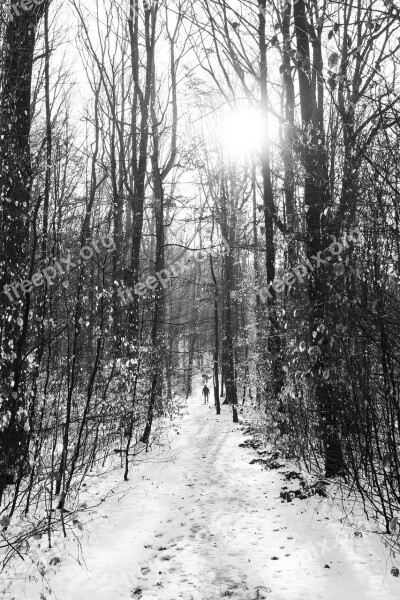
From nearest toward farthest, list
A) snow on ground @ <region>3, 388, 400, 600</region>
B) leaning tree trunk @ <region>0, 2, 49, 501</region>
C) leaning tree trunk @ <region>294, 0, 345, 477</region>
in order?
snow on ground @ <region>3, 388, 400, 600</region> → leaning tree trunk @ <region>0, 2, 49, 501</region> → leaning tree trunk @ <region>294, 0, 345, 477</region>

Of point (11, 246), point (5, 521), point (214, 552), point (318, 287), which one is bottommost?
point (214, 552)

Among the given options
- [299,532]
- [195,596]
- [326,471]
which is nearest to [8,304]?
[195,596]

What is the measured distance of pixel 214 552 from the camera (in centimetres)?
484

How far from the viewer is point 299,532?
17.1 ft

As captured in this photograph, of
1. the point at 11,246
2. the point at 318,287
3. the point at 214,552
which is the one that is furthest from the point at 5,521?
the point at 318,287

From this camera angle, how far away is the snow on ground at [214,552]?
3938 mm

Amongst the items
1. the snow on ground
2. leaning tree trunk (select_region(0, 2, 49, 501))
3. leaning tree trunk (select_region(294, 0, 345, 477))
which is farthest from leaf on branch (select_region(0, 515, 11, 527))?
leaning tree trunk (select_region(294, 0, 345, 477))

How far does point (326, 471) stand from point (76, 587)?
3.94 meters

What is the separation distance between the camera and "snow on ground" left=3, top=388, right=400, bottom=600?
394 cm

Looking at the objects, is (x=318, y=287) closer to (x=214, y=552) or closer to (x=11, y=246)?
(x=214, y=552)

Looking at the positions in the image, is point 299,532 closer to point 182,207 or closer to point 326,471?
point 326,471

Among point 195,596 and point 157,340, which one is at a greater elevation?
point 157,340

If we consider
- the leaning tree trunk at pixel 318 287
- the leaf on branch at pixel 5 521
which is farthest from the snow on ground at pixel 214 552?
the leaning tree trunk at pixel 318 287

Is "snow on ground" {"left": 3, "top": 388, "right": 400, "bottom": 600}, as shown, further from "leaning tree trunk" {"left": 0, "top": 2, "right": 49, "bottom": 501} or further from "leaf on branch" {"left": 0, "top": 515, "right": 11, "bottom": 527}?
"leaning tree trunk" {"left": 0, "top": 2, "right": 49, "bottom": 501}
